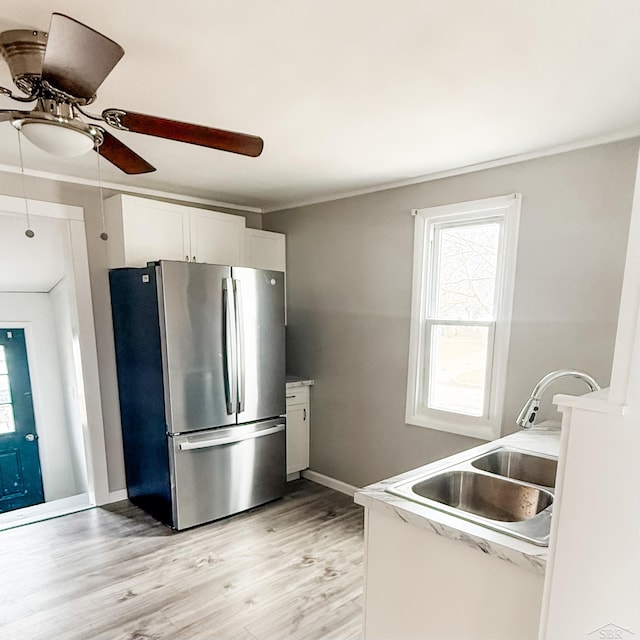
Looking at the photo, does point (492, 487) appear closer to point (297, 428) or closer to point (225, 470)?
point (225, 470)

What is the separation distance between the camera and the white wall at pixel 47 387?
15.1 ft

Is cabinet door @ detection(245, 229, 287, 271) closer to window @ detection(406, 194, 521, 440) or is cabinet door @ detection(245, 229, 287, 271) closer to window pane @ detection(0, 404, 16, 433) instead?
window @ detection(406, 194, 521, 440)

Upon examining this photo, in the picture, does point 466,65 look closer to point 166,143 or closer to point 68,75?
point 68,75

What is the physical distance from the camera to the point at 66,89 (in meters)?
1.12

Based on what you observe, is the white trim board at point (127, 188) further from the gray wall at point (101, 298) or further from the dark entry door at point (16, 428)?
the dark entry door at point (16, 428)

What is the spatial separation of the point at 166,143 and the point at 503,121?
1.68 metres

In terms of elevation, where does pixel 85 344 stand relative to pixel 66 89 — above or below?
below

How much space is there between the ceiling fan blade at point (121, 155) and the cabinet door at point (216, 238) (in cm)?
133

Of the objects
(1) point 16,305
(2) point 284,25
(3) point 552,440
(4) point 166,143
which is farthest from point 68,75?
(1) point 16,305

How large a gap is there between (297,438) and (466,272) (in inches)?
78.8

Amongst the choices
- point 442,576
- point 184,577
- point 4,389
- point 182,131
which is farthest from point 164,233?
point 4,389

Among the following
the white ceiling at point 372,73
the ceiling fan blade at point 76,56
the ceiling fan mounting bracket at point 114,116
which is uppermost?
the white ceiling at point 372,73

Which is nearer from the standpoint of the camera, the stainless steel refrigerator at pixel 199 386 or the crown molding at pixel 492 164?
the crown molding at pixel 492 164

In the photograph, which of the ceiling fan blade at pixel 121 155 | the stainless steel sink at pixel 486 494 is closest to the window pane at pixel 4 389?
the ceiling fan blade at pixel 121 155
